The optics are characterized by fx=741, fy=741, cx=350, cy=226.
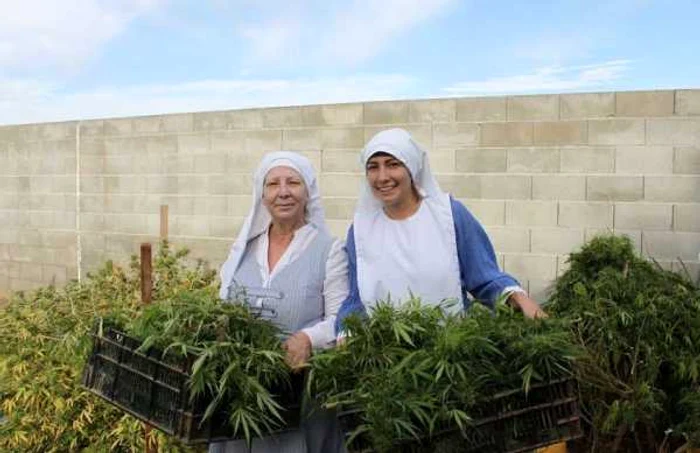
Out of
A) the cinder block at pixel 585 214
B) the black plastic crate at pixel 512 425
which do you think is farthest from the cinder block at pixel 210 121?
the black plastic crate at pixel 512 425

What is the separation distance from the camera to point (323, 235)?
251cm

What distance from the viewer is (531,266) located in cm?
489

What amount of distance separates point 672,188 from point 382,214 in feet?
9.06

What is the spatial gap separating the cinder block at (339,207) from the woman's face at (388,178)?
10.6 ft

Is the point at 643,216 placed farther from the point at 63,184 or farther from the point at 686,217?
the point at 63,184

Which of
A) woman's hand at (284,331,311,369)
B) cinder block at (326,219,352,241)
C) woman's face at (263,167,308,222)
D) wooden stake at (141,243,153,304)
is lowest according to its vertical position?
woman's hand at (284,331,311,369)

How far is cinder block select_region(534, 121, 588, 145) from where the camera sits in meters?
4.67

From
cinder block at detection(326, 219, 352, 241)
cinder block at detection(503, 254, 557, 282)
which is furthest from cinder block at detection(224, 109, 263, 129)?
cinder block at detection(503, 254, 557, 282)

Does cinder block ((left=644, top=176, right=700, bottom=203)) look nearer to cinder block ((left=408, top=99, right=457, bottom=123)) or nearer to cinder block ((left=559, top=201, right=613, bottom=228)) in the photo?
cinder block ((left=559, top=201, right=613, bottom=228))

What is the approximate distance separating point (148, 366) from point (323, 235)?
0.73 m

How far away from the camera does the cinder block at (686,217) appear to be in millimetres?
4418

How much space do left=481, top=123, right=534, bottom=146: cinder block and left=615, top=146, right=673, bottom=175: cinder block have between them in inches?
22.6

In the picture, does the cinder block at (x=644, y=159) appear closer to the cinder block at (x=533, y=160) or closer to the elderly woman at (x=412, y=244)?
the cinder block at (x=533, y=160)

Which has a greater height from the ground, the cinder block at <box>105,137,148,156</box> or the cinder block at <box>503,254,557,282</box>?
the cinder block at <box>105,137,148,156</box>
